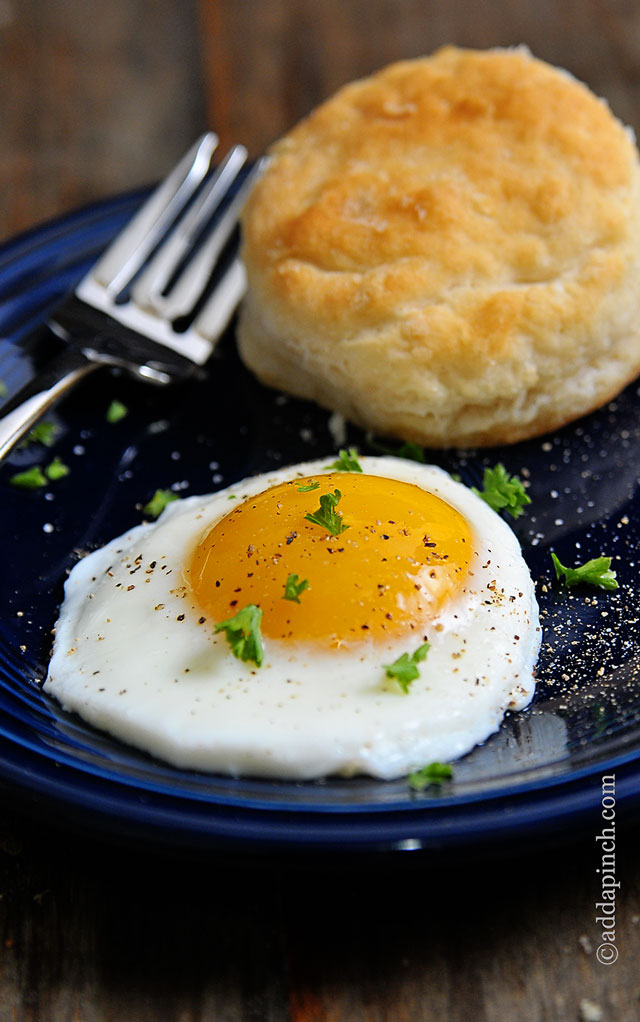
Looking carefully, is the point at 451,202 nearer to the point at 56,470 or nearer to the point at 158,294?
the point at 158,294

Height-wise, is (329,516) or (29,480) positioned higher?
(329,516)

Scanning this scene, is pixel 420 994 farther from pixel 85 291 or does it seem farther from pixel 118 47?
pixel 118 47

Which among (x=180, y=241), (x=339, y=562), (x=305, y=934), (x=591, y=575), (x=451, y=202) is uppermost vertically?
(x=451, y=202)

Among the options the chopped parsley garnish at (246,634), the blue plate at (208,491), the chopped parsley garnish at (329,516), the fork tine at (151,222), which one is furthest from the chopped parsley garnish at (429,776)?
the fork tine at (151,222)

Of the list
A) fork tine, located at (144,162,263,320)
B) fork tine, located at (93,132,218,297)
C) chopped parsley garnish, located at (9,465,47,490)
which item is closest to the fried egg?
chopped parsley garnish, located at (9,465,47,490)

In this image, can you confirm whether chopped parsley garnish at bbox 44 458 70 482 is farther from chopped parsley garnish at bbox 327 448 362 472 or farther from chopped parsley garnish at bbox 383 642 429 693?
chopped parsley garnish at bbox 383 642 429 693

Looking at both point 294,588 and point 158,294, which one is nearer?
point 294,588

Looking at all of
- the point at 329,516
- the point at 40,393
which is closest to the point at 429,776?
the point at 329,516
